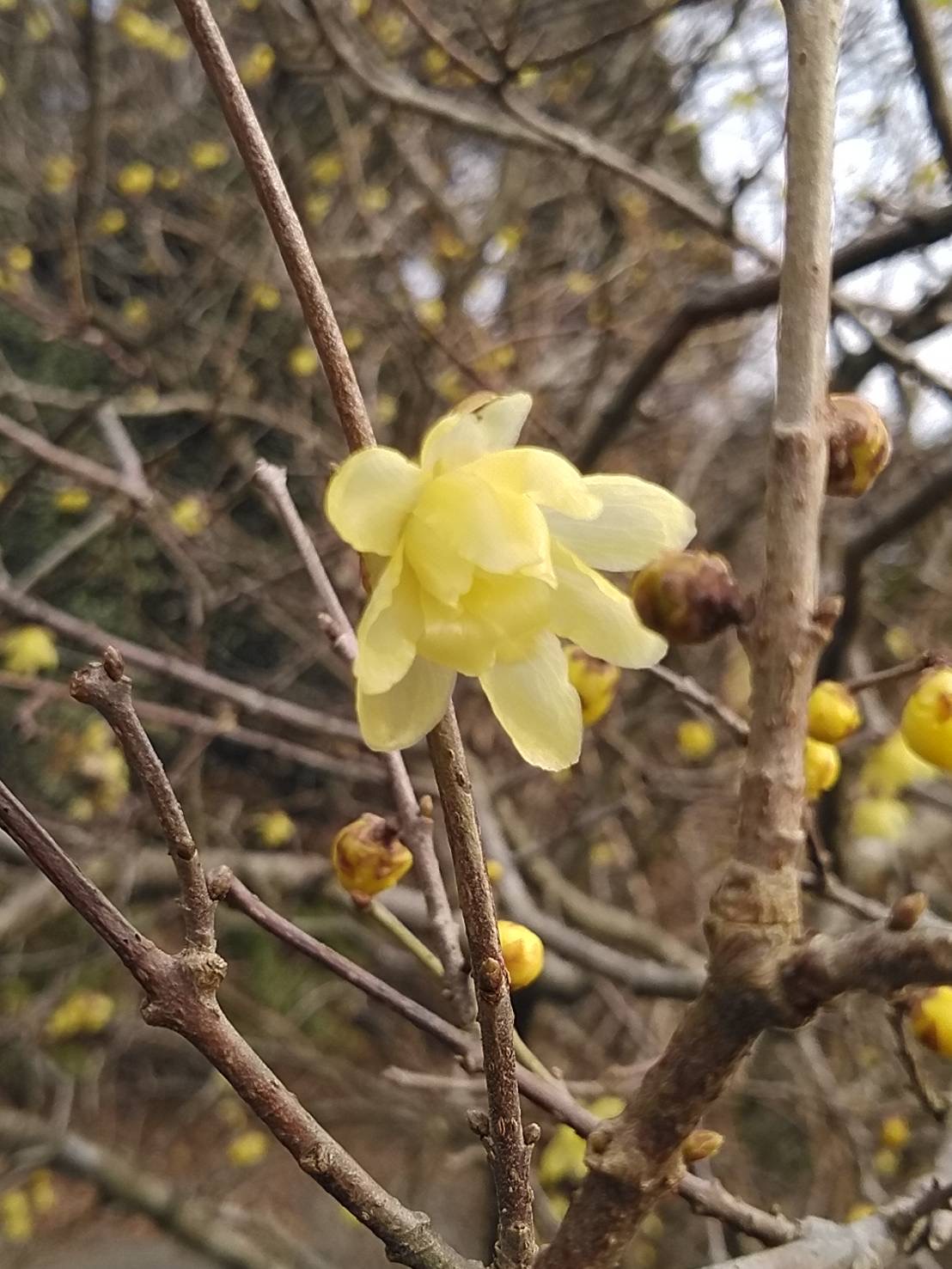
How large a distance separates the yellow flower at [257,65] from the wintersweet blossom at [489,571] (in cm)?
336

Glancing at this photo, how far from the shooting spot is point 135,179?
449cm

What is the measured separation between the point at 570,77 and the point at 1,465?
11.4ft

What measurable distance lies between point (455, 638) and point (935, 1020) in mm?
725

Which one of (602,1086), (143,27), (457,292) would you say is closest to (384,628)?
(602,1086)

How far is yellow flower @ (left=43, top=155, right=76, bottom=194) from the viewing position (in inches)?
177

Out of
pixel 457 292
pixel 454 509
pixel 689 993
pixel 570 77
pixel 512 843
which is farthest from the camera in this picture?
pixel 570 77

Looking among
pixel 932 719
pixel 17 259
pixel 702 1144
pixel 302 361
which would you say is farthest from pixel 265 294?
pixel 702 1144

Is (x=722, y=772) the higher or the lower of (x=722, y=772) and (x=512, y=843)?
the higher

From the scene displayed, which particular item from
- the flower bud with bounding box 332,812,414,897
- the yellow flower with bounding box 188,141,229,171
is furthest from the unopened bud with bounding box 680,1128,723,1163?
the yellow flower with bounding box 188,141,229,171

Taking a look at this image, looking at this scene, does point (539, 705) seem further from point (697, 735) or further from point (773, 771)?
point (697, 735)

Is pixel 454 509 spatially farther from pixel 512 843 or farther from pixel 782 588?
pixel 512 843

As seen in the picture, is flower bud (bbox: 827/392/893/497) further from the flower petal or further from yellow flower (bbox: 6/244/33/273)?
yellow flower (bbox: 6/244/33/273)

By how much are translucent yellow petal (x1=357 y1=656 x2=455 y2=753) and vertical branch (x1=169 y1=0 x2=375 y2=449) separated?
0.48ft

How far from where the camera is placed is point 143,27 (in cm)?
400
